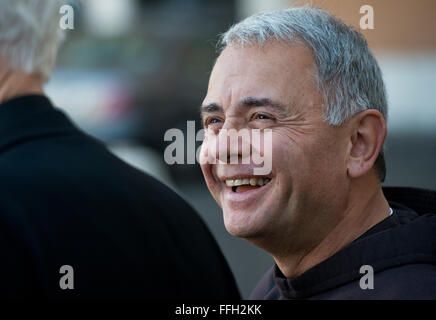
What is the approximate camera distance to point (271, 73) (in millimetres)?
2285

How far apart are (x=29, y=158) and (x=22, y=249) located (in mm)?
260

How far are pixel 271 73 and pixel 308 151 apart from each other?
268 mm

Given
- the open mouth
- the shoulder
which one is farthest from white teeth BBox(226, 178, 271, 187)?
the shoulder

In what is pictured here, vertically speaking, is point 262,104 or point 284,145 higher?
point 262,104

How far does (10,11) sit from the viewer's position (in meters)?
2.09

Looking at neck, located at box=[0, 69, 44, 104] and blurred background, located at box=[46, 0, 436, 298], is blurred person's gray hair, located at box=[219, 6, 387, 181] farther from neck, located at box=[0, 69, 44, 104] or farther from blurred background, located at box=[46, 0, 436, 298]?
blurred background, located at box=[46, 0, 436, 298]

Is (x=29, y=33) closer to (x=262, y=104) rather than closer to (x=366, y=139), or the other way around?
(x=262, y=104)

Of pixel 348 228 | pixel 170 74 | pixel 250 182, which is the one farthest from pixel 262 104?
pixel 170 74

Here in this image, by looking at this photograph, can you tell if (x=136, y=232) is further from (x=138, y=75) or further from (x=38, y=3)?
(x=138, y=75)

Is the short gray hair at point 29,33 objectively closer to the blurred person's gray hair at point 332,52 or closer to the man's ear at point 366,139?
the blurred person's gray hair at point 332,52

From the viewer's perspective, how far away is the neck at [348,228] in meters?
2.35

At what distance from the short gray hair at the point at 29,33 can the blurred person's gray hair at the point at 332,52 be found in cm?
59

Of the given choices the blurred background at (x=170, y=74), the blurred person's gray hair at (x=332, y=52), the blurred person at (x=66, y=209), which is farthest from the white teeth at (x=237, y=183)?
the blurred background at (x=170, y=74)
